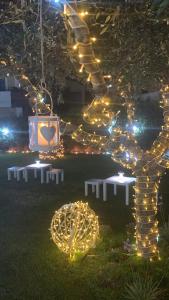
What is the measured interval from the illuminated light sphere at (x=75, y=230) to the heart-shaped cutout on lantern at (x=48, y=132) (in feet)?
6.44

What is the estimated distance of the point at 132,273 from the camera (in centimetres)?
673

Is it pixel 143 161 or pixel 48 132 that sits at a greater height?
pixel 48 132

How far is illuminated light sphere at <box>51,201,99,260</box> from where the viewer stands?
7.35m

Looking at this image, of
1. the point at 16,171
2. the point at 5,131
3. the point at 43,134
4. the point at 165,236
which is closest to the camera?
the point at 43,134

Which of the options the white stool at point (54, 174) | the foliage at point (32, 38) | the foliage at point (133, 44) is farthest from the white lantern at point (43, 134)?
the white stool at point (54, 174)

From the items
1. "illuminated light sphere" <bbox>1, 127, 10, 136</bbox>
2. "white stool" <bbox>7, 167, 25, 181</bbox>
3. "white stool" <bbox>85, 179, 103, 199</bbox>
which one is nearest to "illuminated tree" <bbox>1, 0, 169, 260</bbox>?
"white stool" <bbox>85, 179, 103, 199</bbox>

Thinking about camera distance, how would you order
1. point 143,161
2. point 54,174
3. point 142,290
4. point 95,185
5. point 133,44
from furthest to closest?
point 54,174 < point 95,185 < point 143,161 < point 133,44 < point 142,290

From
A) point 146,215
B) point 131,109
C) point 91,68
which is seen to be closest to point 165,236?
Answer: point 146,215

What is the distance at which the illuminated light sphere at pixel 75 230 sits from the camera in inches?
289

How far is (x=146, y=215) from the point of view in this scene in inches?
280

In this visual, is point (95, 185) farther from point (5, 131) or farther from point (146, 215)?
point (5, 131)

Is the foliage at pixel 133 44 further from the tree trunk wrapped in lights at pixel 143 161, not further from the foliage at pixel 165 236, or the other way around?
the foliage at pixel 165 236

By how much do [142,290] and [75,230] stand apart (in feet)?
5.68

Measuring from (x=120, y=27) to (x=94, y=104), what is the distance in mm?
1257
